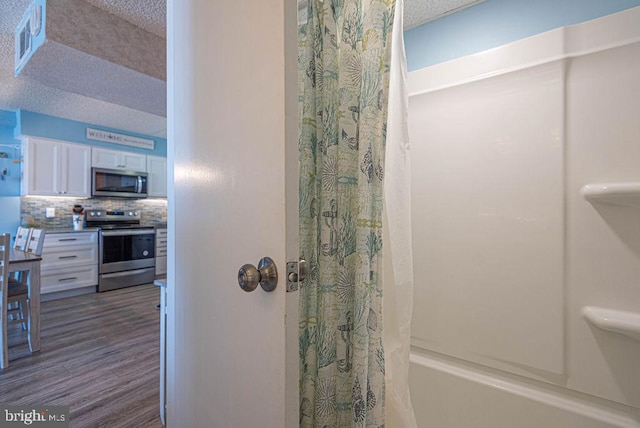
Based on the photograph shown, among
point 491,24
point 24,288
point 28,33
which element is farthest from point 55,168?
point 491,24

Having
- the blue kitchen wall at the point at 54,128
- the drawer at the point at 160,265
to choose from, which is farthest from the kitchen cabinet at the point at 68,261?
the blue kitchen wall at the point at 54,128

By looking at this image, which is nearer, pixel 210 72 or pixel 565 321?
pixel 210 72

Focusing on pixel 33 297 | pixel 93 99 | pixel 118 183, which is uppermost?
pixel 93 99

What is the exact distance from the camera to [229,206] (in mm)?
709

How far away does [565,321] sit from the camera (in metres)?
1.12

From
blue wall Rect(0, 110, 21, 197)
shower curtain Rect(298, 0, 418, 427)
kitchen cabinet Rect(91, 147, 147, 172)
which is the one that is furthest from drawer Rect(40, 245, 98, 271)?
shower curtain Rect(298, 0, 418, 427)

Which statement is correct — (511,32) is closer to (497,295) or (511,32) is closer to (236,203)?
(497,295)

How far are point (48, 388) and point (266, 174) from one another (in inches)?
91.6

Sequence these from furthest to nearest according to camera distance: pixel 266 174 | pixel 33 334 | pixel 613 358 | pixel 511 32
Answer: pixel 33 334, pixel 511 32, pixel 613 358, pixel 266 174

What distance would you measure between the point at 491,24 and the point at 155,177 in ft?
16.5

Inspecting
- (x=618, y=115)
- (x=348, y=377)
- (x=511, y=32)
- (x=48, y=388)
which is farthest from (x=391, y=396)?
(x=48, y=388)

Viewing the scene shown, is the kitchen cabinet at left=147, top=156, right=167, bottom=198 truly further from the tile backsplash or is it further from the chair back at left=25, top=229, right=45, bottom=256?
the chair back at left=25, top=229, right=45, bottom=256

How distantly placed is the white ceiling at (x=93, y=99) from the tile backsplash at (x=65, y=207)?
1164 mm

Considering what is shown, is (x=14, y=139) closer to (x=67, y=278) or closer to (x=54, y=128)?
(x=54, y=128)
